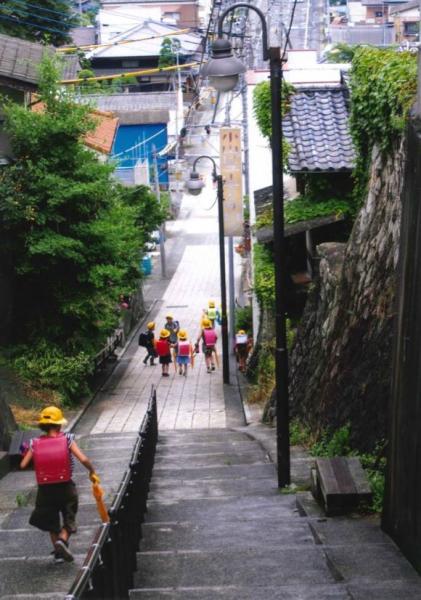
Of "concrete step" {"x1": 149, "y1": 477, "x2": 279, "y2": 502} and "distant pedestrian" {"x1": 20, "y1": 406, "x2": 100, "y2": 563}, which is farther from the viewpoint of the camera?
"concrete step" {"x1": 149, "y1": 477, "x2": 279, "y2": 502}

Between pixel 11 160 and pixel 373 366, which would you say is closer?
pixel 373 366

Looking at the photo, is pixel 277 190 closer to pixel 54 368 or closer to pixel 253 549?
pixel 253 549

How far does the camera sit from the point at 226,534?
930 centimetres

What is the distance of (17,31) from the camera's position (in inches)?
1656

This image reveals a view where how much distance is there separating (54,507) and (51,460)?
0.43 m

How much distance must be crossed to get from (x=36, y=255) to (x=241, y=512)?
49.4ft

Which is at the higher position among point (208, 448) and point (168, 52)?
point (168, 52)

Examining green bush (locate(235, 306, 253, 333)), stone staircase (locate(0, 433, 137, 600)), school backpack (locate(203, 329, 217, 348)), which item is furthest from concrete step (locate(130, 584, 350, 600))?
green bush (locate(235, 306, 253, 333))

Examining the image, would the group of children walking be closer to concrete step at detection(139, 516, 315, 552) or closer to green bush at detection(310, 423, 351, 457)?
green bush at detection(310, 423, 351, 457)

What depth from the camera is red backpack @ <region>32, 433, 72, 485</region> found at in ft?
27.4

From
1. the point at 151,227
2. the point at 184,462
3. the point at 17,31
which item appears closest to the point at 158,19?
the point at 17,31

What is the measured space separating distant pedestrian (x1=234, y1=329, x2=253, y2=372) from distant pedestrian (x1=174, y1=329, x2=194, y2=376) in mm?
1426

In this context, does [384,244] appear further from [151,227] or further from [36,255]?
[151,227]

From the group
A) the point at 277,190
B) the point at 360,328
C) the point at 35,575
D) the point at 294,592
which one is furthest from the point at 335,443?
the point at 294,592
